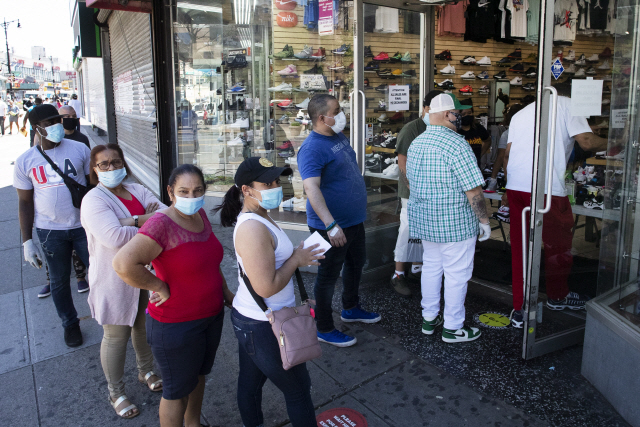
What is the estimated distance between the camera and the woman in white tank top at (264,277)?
212 cm

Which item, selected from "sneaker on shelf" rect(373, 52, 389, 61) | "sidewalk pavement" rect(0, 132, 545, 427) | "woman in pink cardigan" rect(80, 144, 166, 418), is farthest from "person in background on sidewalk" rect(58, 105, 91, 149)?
"sneaker on shelf" rect(373, 52, 389, 61)

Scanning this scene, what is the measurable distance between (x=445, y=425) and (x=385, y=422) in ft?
1.13

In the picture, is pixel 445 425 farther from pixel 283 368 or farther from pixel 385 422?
pixel 283 368

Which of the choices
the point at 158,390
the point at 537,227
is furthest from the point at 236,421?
the point at 537,227

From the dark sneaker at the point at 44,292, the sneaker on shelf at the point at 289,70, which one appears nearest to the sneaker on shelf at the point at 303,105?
the sneaker on shelf at the point at 289,70

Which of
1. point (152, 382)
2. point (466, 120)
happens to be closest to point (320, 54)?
point (466, 120)

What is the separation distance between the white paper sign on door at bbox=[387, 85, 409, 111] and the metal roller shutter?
448cm

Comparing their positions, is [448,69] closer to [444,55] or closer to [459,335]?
[444,55]

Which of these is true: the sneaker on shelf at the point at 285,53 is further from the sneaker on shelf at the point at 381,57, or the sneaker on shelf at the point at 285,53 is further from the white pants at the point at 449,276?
the white pants at the point at 449,276

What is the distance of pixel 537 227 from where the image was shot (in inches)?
128

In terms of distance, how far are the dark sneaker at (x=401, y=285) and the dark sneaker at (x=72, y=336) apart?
2.86 m

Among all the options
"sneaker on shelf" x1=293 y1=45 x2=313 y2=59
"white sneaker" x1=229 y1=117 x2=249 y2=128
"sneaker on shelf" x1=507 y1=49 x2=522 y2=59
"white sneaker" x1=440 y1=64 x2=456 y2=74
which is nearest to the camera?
"sneaker on shelf" x1=293 y1=45 x2=313 y2=59

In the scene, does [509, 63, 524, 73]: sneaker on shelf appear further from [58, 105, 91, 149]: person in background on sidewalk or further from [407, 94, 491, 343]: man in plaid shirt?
[58, 105, 91, 149]: person in background on sidewalk

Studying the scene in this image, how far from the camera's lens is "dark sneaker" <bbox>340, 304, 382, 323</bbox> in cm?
415
